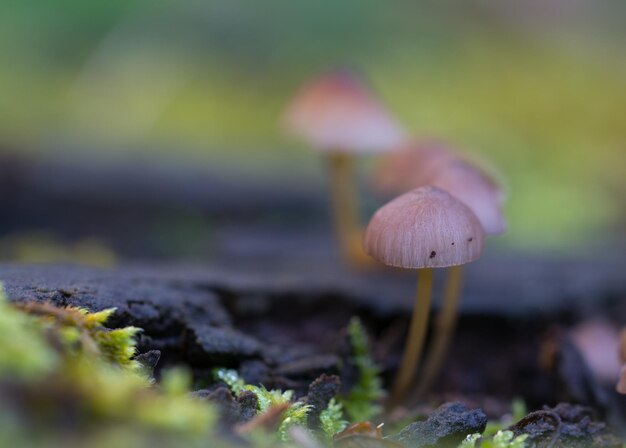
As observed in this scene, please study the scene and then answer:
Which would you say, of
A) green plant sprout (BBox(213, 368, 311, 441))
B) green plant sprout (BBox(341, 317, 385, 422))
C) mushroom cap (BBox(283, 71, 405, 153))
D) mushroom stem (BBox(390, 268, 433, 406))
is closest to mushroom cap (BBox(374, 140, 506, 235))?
mushroom cap (BBox(283, 71, 405, 153))

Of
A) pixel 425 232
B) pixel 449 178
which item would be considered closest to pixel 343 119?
pixel 449 178

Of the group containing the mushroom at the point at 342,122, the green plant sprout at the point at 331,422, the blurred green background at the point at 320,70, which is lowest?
the green plant sprout at the point at 331,422

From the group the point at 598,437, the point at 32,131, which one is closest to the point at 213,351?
the point at 598,437

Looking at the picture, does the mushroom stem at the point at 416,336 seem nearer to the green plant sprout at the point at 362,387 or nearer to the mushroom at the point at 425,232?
the green plant sprout at the point at 362,387

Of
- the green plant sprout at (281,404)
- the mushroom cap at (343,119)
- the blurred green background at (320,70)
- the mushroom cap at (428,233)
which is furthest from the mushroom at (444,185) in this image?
the blurred green background at (320,70)

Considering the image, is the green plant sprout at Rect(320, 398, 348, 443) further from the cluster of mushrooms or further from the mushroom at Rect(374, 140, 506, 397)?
the mushroom at Rect(374, 140, 506, 397)

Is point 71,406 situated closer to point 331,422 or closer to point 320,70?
point 331,422

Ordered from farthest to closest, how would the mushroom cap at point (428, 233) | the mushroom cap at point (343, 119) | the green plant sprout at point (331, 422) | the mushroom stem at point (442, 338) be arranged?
the mushroom cap at point (343, 119) < the mushroom stem at point (442, 338) < the mushroom cap at point (428, 233) < the green plant sprout at point (331, 422)

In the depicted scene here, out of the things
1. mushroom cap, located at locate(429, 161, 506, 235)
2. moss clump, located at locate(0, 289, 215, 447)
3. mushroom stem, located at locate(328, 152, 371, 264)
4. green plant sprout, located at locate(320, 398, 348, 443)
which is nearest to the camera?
moss clump, located at locate(0, 289, 215, 447)
